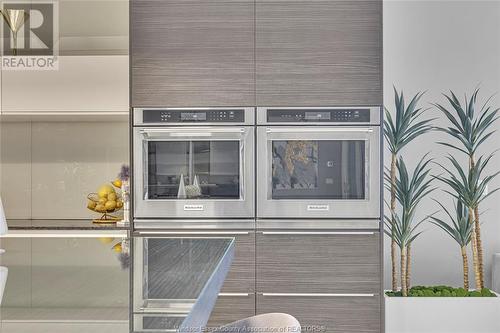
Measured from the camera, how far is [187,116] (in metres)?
3.31

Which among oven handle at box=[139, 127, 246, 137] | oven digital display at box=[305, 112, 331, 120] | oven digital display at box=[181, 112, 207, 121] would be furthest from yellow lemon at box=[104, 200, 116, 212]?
oven digital display at box=[305, 112, 331, 120]

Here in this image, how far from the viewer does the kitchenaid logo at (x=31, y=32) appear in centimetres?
390

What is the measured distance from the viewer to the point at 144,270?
155cm

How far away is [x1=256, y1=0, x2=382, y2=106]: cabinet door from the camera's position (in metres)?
3.28

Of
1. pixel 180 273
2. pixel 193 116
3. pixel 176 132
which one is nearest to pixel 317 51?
pixel 193 116

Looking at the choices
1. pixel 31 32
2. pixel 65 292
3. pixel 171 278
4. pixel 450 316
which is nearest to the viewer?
pixel 65 292

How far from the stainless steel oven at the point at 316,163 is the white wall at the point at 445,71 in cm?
97

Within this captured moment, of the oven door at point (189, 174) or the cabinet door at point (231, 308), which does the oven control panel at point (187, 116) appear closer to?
the oven door at point (189, 174)

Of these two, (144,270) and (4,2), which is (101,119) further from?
(144,270)

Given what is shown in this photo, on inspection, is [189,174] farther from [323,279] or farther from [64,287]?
[64,287]

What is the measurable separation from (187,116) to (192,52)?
370mm

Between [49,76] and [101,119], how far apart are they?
0.49 meters

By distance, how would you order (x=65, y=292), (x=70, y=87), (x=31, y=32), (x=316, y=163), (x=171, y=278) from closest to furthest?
(x=65, y=292) < (x=171, y=278) < (x=316, y=163) < (x=70, y=87) < (x=31, y=32)

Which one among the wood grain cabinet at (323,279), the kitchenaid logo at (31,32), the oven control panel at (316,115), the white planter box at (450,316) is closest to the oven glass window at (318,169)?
the oven control panel at (316,115)
